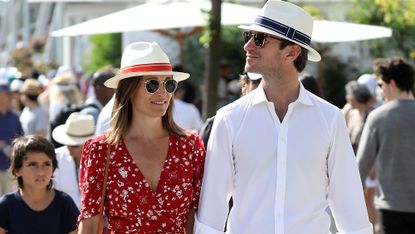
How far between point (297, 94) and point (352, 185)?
0.54 metres

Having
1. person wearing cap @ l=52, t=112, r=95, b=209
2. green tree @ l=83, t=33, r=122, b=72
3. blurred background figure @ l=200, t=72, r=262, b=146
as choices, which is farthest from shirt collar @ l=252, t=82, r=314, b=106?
green tree @ l=83, t=33, r=122, b=72

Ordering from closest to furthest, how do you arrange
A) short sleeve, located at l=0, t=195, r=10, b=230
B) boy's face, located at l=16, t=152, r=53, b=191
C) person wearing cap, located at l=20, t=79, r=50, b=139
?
1. short sleeve, located at l=0, t=195, r=10, b=230
2. boy's face, located at l=16, t=152, r=53, b=191
3. person wearing cap, located at l=20, t=79, r=50, b=139

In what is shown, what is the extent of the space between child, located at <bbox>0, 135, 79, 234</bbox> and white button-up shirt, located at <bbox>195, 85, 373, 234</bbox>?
5.06 feet

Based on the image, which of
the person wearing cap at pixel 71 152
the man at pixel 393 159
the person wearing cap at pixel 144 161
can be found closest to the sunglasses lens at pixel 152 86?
the person wearing cap at pixel 144 161

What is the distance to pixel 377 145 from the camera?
8609 millimetres

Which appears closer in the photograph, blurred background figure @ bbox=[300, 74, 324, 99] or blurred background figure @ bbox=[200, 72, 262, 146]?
blurred background figure @ bbox=[200, 72, 262, 146]

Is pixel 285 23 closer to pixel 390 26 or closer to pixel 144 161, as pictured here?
pixel 144 161

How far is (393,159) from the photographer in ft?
27.9

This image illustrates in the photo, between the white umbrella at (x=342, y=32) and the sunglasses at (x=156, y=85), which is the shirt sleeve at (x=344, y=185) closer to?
the sunglasses at (x=156, y=85)

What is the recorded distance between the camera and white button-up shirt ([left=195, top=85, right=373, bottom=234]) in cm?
512

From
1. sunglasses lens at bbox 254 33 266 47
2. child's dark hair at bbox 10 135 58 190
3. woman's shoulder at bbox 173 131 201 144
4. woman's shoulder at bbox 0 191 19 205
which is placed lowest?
woman's shoulder at bbox 0 191 19 205

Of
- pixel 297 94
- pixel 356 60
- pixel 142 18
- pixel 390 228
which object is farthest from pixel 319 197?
pixel 356 60

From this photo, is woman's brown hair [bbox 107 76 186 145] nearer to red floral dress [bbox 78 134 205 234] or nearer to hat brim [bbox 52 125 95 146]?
red floral dress [bbox 78 134 205 234]

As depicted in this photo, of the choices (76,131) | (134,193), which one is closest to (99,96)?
(76,131)
